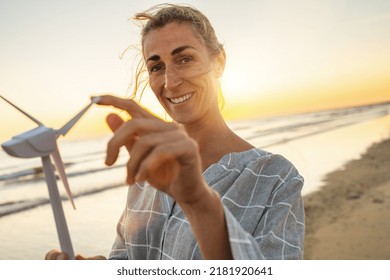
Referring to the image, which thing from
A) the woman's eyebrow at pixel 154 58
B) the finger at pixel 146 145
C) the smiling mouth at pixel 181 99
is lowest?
the smiling mouth at pixel 181 99

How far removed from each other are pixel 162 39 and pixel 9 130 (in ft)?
11.1

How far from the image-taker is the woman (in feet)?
2.00

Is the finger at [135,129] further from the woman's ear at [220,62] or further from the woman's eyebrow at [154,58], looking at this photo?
the woman's ear at [220,62]

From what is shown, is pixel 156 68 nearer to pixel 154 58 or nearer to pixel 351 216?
pixel 154 58

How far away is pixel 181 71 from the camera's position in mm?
1247

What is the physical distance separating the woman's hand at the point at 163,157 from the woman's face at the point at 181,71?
2.11 feet

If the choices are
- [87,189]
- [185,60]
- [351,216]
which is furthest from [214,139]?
[87,189]

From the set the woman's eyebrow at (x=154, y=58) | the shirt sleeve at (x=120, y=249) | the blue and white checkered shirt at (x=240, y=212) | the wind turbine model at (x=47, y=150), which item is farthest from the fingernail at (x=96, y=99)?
the shirt sleeve at (x=120, y=249)

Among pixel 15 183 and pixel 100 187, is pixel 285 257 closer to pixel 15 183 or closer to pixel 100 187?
pixel 100 187

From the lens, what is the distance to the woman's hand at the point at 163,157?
0.55m

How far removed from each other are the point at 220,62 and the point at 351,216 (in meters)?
3.00

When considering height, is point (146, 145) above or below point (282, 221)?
above
